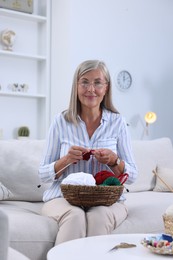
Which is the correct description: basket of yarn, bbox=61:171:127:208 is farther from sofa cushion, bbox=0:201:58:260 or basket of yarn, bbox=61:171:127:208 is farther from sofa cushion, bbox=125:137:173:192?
sofa cushion, bbox=125:137:173:192

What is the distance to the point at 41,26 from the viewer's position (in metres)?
4.58

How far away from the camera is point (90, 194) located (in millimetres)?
1819

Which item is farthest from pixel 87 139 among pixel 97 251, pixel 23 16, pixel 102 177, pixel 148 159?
pixel 23 16

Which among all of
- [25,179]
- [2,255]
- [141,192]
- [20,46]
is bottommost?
[141,192]

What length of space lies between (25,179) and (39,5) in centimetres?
265

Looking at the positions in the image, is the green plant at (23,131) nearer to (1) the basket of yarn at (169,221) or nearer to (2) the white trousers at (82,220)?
(2) the white trousers at (82,220)

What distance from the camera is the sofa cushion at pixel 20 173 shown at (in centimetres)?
240

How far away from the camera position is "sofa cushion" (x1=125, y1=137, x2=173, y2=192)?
298cm

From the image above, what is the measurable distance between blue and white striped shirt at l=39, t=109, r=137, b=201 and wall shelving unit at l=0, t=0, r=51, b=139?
7.17ft

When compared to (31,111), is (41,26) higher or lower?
higher

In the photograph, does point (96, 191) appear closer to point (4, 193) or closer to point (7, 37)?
point (4, 193)

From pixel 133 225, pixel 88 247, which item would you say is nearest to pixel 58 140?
pixel 133 225

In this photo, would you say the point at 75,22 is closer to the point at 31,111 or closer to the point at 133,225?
the point at 31,111

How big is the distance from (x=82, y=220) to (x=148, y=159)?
4.47 feet
